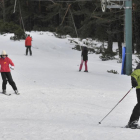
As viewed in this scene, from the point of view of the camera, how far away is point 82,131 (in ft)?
21.0

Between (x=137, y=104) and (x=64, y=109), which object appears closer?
(x=137, y=104)

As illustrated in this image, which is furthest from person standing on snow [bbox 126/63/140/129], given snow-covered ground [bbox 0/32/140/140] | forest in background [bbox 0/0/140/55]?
forest in background [bbox 0/0/140/55]

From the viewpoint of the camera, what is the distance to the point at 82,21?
1355 inches

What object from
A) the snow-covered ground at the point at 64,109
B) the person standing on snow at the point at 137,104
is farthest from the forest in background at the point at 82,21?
the person standing on snow at the point at 137,104

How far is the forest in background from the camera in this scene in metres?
30.6

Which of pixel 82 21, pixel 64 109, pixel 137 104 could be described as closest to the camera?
pixel 137 104

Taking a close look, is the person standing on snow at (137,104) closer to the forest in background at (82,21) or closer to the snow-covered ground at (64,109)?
the snow-covered ground at (64,109)

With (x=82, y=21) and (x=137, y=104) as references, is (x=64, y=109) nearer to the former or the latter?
(x=137, y=104)

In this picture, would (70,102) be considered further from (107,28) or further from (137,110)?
(107,28)

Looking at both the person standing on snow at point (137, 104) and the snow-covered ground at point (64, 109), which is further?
the person standing on snow at point (137, 104)

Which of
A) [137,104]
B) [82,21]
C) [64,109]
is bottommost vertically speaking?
[64,109]

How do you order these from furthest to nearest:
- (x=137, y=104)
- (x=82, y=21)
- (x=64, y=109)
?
(x=82, y=21) < (x=64, y=109) < (x=137, y=104)

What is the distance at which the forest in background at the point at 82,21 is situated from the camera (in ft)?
100

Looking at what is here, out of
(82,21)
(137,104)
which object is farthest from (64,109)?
(82,21)
